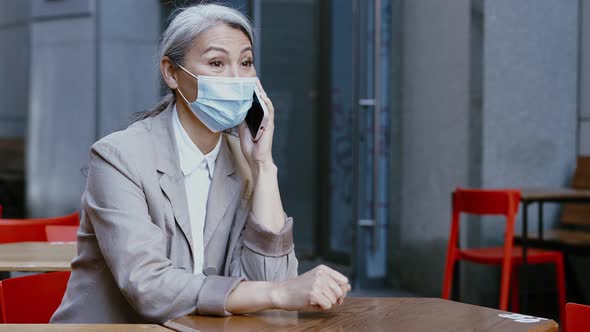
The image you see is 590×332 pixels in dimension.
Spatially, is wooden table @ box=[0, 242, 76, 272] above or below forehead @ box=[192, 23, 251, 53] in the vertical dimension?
below

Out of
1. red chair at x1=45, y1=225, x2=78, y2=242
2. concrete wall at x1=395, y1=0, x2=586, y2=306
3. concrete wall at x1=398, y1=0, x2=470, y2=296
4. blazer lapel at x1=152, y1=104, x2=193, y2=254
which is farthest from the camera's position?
concrete wall at x1=398, y1=0, x2=470, y2=296

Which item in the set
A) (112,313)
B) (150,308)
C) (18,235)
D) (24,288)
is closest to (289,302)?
(150,308)

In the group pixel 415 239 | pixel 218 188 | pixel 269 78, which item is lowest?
pixel 415 239

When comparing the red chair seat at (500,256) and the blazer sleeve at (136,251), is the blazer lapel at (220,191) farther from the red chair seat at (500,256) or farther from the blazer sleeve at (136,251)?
the red chair seat at (500,256)

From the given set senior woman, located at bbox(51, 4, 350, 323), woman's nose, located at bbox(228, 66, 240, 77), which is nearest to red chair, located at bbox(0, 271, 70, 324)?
senior woman, located at bbox(51, 4, 350, 323)

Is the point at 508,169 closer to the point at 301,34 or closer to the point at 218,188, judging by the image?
the point at 301,34

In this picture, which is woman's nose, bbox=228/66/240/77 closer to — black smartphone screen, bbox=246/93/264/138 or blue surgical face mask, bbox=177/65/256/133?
blue surgical face mask, bbox=177/65/256/133

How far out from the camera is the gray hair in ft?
6.67

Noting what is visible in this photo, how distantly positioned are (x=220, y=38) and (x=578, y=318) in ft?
3.39

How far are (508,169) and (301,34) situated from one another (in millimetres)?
3030

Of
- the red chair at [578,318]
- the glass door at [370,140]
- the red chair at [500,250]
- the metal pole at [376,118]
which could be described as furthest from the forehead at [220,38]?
the metal pole at [376,118]

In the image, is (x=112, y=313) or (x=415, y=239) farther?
(x=415, y=239)

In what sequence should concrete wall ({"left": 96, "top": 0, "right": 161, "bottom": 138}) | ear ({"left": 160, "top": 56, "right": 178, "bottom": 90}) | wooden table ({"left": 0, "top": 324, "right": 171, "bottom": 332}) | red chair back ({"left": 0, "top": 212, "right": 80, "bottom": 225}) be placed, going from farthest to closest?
concrete wall ({"left": 96, "top": 0, "right": 161, "bottom": 138}), red chair back ({"left": 0, "top": 212, "right": 80, "bottom": 225}), ear ({"left": 160, "top": 56, "right": 178, "bottom": 90}), wooden table ({"left": 0, "top": 324, "right": 171, "bottom": 332})

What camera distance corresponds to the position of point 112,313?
1852 mm
